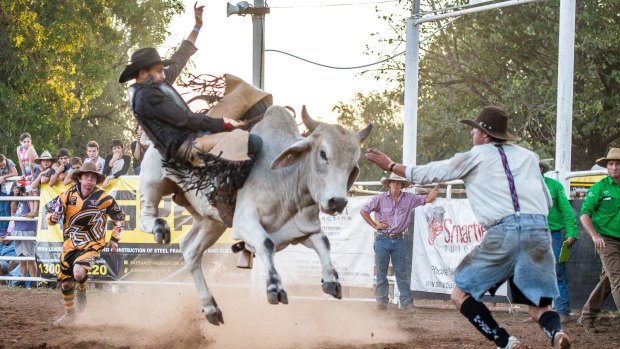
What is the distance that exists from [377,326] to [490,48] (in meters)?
16.3

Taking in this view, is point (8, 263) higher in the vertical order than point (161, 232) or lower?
lower

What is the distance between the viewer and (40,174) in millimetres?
14906

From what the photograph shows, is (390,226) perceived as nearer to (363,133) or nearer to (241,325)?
(241,325)

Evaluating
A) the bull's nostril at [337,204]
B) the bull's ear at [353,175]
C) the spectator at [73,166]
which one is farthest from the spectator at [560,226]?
the spectator at [73,166]

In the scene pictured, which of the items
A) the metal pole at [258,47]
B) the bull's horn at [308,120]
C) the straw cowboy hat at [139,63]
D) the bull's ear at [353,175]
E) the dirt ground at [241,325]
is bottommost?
the dirt ground at [241,325]

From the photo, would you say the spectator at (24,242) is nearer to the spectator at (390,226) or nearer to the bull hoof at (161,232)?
the spectator at (390,226)

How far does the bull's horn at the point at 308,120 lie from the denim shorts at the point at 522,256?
1.76m

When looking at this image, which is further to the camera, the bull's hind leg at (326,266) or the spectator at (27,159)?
the spectator at (27,159)

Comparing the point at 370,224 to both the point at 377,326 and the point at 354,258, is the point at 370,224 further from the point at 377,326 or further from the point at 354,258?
the point at 377,326

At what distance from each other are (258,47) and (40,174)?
464 cm

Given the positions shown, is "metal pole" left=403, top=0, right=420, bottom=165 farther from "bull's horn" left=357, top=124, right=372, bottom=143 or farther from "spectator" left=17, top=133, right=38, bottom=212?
"spectator" left=17, top=133, right=38, bottom=212

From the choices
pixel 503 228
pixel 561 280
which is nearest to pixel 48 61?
pixel 561 280

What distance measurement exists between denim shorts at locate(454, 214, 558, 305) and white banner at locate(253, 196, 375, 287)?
652 centimetres

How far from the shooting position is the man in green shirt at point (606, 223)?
31.5 ft
